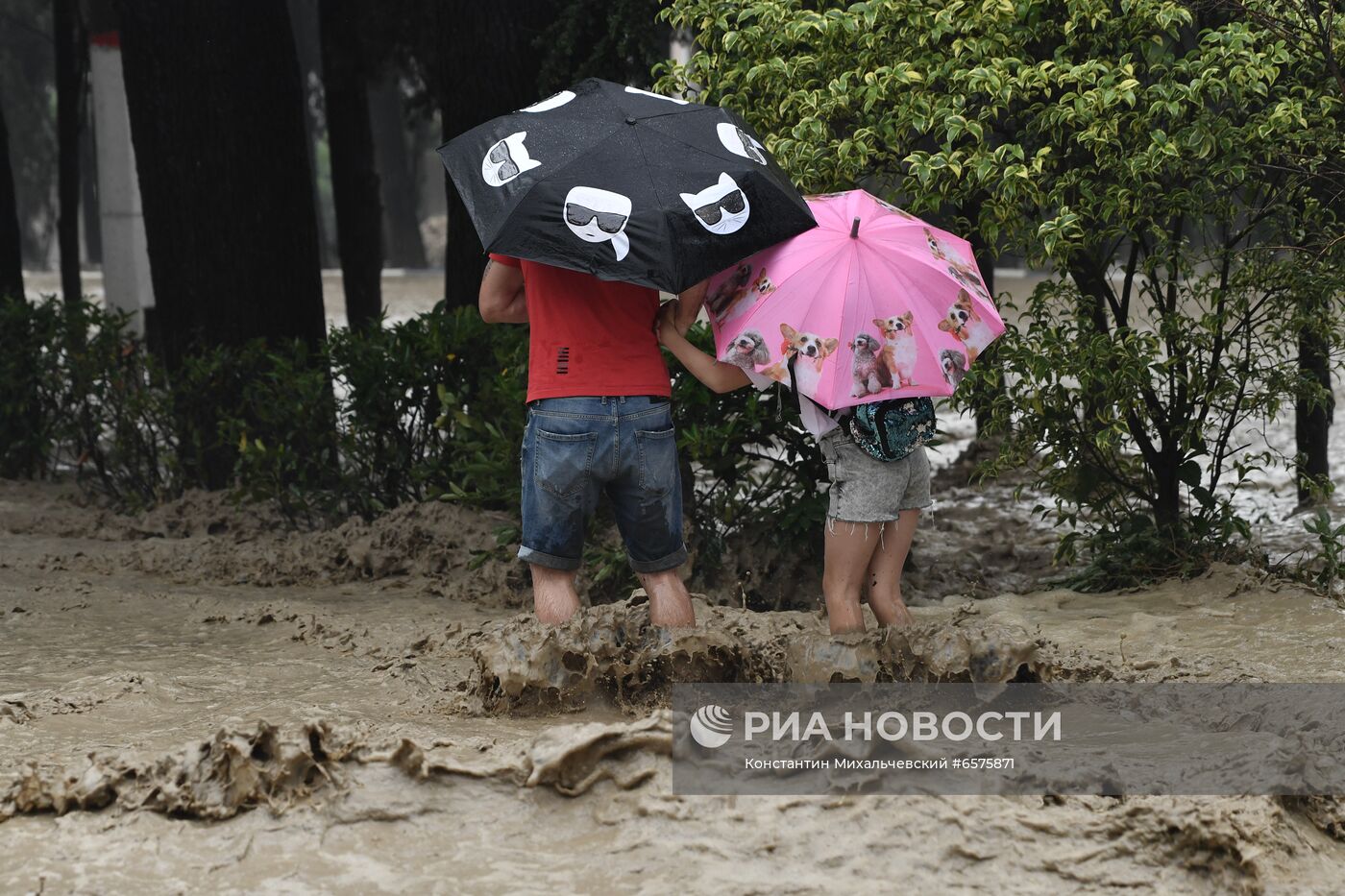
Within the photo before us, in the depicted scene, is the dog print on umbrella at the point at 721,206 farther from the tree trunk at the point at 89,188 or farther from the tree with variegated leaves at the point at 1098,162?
the tree trunk at the point at 89,188

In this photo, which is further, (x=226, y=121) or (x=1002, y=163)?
(x=226, y=121)

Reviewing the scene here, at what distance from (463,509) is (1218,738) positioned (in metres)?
3.78

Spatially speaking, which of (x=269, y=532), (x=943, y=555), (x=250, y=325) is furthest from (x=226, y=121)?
(x=943, y=555)

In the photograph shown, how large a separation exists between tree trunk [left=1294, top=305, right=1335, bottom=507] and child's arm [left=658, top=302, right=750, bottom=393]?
8.47ft

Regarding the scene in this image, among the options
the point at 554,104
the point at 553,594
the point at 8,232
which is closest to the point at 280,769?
the point at 553,594

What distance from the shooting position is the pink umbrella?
13.4 feet

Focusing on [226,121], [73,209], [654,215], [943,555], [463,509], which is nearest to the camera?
[654,215]

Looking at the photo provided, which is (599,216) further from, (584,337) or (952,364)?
(952,364)

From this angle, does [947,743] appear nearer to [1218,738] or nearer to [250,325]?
[1218,738]

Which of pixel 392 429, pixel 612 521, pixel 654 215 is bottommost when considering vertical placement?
pixel 612 521

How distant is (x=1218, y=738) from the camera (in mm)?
3754

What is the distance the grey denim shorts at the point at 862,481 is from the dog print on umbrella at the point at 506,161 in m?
1.20

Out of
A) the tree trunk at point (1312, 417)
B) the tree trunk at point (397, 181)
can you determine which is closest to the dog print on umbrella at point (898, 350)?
the tree trunk at point (1312, 417)

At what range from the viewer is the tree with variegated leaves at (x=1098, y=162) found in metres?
5.08
